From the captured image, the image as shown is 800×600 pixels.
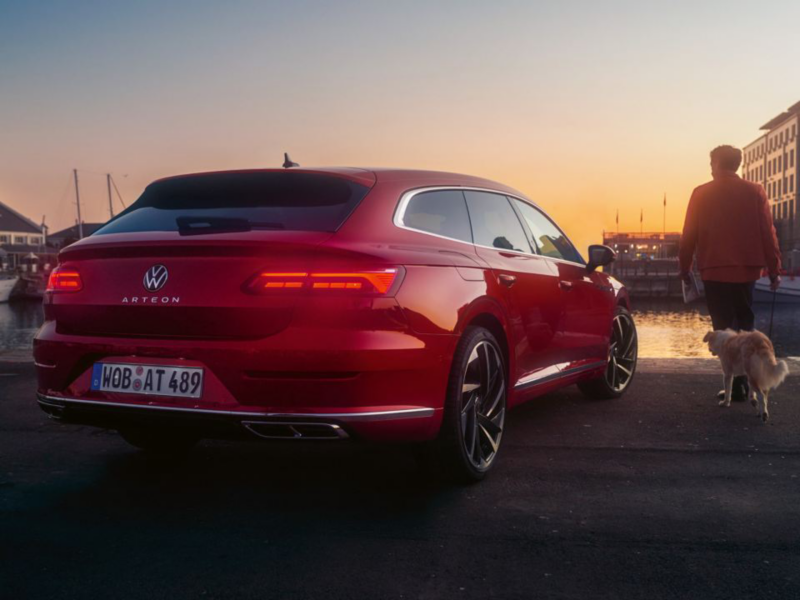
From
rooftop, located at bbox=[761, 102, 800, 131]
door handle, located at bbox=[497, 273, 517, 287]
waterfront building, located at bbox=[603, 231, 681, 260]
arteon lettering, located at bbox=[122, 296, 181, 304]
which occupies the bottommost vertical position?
waterfront building, located at bbox=[603, 231, 681, 260]

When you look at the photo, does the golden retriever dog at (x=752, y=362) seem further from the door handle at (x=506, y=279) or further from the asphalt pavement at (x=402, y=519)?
the door handle at (x=506, y=279)

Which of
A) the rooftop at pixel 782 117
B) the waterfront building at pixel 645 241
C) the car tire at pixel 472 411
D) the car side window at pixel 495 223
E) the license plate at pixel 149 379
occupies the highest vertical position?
the rooftop at pixel 782 117

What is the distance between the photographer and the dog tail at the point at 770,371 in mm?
6145

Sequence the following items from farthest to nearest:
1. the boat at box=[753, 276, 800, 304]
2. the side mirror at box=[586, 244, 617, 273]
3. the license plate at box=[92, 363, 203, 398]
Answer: the boat at box=[753, 276, 800, 304], the side mirror at box=[586, 244, 617, 273], the license plate at box=[92, 363, 203, 398]

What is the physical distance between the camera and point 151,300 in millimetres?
3740

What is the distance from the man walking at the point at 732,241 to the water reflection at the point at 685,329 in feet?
37.4

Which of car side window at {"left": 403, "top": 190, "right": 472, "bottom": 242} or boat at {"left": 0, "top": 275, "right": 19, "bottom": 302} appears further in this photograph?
boat at {"left": 0, "top": 275, "right": 19, "bottom": 302}

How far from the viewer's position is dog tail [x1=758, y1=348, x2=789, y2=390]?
614cm

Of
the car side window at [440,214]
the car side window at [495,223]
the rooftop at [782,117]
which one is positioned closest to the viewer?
the car side window at [440,214]

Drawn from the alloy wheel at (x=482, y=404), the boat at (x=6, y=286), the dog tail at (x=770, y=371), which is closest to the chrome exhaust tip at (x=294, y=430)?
the alloy wheel at (x=482, y=404)

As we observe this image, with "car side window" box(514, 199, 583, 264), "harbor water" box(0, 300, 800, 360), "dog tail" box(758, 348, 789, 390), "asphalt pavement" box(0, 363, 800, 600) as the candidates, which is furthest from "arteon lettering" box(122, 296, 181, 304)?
"harbor water" box(0, 300, 800, 360)

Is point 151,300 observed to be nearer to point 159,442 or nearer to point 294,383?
point 294,383

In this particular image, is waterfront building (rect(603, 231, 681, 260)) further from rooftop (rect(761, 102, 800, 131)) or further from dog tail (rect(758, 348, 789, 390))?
dog tail (rect(758, 348, 789, 390))

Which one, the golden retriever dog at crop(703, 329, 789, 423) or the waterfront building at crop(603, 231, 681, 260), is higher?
the golden retriever dog at crop(703, 329, 789, 423)
